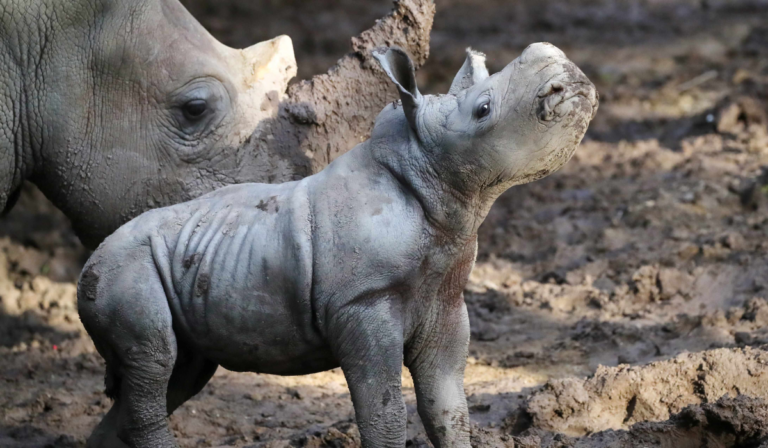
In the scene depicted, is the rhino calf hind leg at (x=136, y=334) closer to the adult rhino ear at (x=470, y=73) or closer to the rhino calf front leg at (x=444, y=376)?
the rhino calf front leg at (x=444, y=376)

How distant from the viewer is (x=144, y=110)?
4.82 m

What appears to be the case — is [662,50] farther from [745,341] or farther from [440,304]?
[440,304]

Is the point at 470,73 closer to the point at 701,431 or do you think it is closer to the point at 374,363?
the point at 374,363

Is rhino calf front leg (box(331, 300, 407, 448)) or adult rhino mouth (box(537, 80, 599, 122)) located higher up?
adult rhino mouth (box(537, 80, 599, 122))

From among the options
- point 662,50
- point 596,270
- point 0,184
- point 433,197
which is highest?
point 662,50

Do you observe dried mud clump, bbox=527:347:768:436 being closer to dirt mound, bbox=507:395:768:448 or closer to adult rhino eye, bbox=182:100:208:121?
dirt mound, bbox=507:395:768:448

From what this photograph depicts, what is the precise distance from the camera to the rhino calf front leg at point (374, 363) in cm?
345

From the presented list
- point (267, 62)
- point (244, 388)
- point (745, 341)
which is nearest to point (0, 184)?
point (267, 62)

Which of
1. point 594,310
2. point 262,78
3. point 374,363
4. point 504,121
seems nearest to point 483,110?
point 504,121

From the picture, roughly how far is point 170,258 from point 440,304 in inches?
37.1

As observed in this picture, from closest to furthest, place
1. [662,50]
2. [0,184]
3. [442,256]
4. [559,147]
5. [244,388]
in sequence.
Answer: [559,147] < [442,256] < [0,184] < [244,388] < [662,50]

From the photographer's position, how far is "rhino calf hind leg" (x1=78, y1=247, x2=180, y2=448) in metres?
3.64

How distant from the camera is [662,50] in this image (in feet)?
40.5

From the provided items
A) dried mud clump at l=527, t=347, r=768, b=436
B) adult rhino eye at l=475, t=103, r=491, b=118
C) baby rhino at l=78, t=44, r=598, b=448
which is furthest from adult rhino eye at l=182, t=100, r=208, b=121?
dried mud clump at l=527, t=347, r=768, b=436
